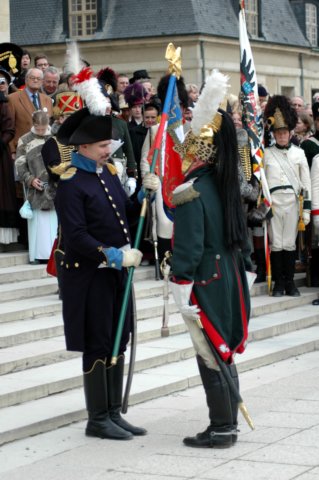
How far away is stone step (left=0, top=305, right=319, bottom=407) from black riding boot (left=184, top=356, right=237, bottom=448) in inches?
68.4

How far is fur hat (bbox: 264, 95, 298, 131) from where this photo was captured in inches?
535

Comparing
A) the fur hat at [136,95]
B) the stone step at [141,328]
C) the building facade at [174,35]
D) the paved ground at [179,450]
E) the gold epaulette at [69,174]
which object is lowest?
the paved ground at [179,450]

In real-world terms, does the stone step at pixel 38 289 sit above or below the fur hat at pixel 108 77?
below

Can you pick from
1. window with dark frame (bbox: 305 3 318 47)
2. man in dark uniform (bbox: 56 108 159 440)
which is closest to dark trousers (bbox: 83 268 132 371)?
man in dark uniform (bbox: 56 108 159 440)

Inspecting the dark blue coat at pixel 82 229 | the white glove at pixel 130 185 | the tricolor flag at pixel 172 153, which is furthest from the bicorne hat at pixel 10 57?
the dark blue coat at pixel 82 229

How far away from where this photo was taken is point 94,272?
7945 mm

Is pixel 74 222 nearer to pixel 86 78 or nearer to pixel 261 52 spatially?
pixel 86 78

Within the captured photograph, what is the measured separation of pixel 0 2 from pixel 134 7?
753 inches

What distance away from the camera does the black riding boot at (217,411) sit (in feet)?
24.9

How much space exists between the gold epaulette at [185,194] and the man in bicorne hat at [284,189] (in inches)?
244

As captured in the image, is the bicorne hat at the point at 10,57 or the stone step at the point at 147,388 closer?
the stone step at the point at 147,388

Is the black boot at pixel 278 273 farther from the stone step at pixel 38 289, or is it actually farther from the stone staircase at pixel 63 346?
the stone step at pixel 38 289

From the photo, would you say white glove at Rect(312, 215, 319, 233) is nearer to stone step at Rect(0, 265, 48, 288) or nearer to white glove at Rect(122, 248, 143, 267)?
stone step at Rect(0, 265, 48, 288)

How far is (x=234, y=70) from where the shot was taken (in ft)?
122
